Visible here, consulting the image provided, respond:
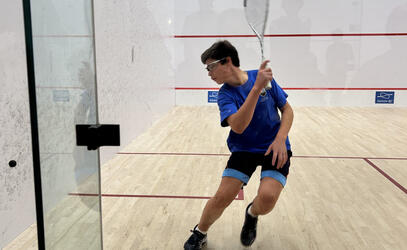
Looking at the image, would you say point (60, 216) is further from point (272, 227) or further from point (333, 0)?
point (333, 0)

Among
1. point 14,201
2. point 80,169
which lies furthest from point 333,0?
point 80,169

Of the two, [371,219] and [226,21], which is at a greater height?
[226,21]

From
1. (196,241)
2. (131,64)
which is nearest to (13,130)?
(196,241)

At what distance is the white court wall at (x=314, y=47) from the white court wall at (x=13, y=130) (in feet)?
14.5

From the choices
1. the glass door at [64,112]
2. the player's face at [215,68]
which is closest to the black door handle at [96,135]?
the glass door at [64,112]

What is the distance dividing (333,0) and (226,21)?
1489mm

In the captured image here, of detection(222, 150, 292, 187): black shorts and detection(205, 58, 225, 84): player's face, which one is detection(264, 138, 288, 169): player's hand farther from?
detection(205, 58, 225, 84): player's face

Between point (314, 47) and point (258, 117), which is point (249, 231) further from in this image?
point (314, 47)

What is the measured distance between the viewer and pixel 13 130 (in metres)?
1.56

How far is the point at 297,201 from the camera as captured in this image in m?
2.04

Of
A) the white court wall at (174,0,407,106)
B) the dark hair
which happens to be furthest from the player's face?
the white court wall at (174,0,407,106)

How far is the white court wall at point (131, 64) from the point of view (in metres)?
2.78

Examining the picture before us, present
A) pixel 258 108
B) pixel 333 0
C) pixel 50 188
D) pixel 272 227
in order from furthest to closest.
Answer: pixel 333 0 → pixel 272 227 → pixel 258 108 → pixel 50 188

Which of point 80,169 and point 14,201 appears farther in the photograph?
point 14,201
